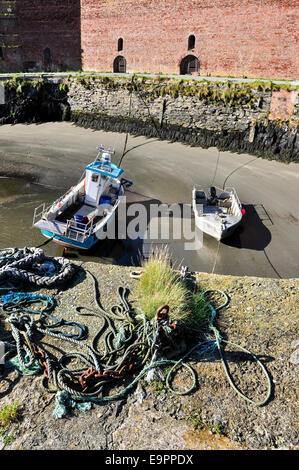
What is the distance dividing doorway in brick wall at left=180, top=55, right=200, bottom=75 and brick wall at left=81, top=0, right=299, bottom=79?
0.32 metres

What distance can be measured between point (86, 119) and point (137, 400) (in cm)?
1917

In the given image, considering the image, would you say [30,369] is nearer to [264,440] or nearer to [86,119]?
[264,440]

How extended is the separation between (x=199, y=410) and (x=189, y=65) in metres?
22.6

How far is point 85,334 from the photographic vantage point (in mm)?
5617

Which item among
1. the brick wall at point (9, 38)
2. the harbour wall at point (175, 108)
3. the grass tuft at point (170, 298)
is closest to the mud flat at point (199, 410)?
the grass tuft at point (170, 298)

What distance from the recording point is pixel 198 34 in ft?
68.8

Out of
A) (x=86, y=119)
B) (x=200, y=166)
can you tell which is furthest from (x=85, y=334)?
(x=86, y=119)

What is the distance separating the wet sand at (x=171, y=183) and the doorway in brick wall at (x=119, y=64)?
7.22m

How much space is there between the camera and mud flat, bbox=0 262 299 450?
409 centimetres

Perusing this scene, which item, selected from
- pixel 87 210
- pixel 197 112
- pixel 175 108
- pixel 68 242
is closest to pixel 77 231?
pixel 68 242

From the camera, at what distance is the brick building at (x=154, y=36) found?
19.0 m

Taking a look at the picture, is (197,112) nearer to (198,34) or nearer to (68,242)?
(198,34)

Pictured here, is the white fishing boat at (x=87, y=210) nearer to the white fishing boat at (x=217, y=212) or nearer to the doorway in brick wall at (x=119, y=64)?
the white fishing boat at (x=217, y=212)

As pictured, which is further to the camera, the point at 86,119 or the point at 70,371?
the point at 86,119
